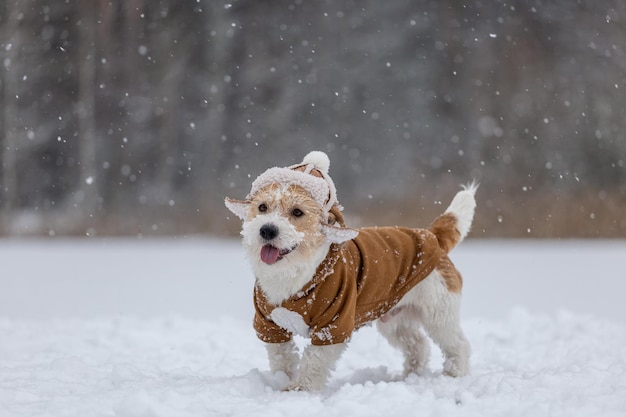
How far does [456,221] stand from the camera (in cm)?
457

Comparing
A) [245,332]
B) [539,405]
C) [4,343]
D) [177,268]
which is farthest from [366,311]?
[177,268]

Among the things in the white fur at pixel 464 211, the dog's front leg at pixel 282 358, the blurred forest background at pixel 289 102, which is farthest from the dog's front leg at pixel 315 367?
the blurred forest background at pixel 289 102

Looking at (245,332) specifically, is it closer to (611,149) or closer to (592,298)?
(592,298)

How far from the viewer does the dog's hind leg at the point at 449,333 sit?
4.23 metres

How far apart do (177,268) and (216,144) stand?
18.2ft

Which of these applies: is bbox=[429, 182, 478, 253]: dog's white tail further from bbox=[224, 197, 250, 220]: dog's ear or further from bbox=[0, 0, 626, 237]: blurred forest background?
bbox=[0, 0, 626, 237]: blurred forest background

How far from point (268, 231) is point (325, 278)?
1.36 feet

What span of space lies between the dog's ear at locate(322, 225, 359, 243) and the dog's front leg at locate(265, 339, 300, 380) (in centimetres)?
64

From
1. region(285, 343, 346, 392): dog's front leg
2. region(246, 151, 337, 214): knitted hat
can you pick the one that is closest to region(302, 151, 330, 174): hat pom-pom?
region(246, 151, 337, 214): knitted hat

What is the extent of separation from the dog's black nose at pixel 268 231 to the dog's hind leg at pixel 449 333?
1.17 meters

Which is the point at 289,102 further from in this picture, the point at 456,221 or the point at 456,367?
the point at 456,367

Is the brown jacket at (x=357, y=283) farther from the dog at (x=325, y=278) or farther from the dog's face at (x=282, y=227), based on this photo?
the dog's face at (x=282, y=227)

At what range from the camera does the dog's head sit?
3559mm

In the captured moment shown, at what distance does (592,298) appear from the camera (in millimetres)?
7766
